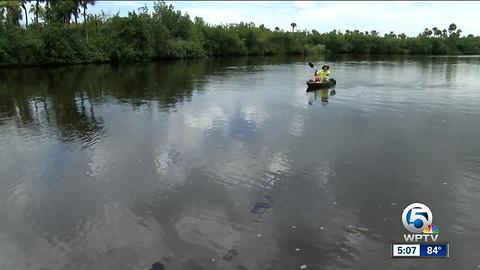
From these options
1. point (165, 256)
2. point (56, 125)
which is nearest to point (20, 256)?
point (165, 256)

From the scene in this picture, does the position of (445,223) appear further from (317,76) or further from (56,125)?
(317,76)

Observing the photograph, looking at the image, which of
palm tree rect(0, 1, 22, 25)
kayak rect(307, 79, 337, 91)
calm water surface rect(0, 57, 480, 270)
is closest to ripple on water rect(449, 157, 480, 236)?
calm water surface rect(0, 57, 480, 270)

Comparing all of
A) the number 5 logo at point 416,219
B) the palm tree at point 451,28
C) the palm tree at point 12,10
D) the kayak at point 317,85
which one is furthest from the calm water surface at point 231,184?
the palm tree at point 451,28

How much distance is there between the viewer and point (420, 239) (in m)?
11.4

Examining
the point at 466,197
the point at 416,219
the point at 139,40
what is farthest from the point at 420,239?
the point at 139,40

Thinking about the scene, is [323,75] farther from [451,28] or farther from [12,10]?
[451,28]

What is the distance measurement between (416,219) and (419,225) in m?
0.18

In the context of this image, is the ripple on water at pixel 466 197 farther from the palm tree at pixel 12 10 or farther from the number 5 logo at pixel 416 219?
the palm tree at pixel 12 10

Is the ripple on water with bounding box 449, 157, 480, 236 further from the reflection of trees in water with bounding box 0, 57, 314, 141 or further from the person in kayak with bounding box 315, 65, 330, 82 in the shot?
the person in kayak with bounding box 315, 65, 330, 82

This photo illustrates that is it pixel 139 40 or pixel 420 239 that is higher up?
pixel 139 40

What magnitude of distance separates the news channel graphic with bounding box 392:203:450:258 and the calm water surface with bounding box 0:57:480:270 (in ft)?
0.85

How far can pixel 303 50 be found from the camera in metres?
127

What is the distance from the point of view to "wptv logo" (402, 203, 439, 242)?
449 inches

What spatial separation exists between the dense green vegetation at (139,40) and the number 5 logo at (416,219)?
5812cm
